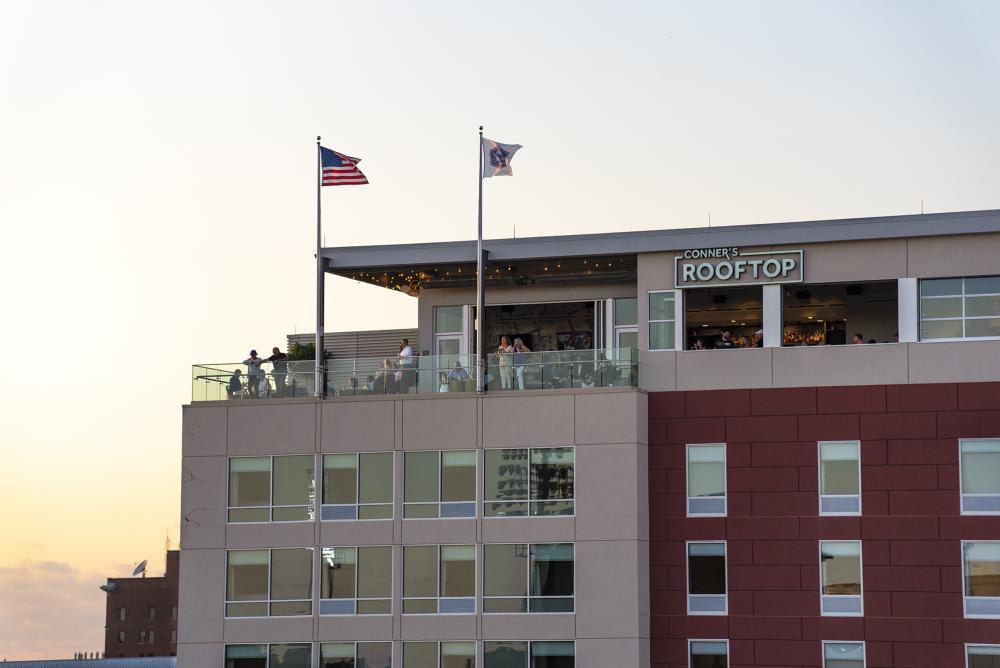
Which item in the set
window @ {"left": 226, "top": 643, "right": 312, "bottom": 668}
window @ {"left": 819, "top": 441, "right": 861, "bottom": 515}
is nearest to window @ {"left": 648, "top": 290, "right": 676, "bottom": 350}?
window @ {"left": 819, "top": 441, "right": 861, "bottom": 515}

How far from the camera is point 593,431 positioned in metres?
43.4

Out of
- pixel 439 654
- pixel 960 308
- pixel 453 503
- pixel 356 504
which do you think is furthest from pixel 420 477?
pixel 960 308

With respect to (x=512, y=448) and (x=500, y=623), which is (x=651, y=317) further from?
(x=500, y=623)

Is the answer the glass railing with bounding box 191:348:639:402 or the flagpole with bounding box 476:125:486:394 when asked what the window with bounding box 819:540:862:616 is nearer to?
the glass railing with bounding box 191:348:639:402

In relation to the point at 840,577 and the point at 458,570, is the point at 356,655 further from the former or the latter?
the point at 840,577

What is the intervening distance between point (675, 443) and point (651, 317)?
11.9ft

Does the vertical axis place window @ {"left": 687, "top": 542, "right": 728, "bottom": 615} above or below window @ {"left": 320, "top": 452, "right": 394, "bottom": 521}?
below

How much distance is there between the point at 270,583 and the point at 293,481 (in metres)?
2.93

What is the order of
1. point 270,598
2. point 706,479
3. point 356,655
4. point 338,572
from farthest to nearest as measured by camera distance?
point 270,598
point 338,572
point 356,655
point 706,479

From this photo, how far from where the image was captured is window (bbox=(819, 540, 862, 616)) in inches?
1640

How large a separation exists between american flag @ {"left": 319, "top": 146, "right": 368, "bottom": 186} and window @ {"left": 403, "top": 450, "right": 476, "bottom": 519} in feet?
27.2

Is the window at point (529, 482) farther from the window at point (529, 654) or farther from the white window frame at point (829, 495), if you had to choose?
the white window frame at point (829, 495)

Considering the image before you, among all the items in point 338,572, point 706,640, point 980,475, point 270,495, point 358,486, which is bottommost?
point 706,640

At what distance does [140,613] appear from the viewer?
426ft
